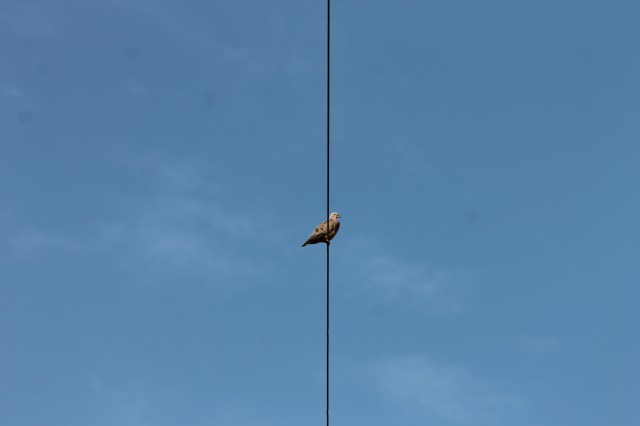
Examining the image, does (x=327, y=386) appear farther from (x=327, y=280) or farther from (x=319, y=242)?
(x=319, y=242)

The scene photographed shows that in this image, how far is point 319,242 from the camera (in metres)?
55.3

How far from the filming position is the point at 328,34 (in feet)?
149

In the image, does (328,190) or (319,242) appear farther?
(319,242)

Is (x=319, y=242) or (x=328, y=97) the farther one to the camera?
(x=319, y=242)

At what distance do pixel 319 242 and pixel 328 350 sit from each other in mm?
8701

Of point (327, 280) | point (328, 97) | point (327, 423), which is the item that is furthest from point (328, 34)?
point (327, 423)

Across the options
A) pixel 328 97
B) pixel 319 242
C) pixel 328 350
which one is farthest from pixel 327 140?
pixel 319 242

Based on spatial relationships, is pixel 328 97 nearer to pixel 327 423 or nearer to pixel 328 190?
pixel 328 190

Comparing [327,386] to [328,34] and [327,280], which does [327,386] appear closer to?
[327,280]

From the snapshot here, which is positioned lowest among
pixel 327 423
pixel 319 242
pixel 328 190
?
pixel 327 423

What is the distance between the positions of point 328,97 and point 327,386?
6870mm

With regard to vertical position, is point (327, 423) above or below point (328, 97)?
below

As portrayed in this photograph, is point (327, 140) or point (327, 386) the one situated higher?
point (327, 140)

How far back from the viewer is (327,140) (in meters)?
46.3
